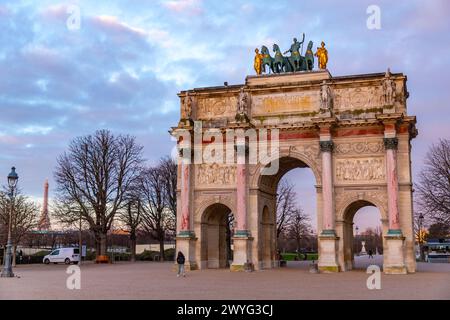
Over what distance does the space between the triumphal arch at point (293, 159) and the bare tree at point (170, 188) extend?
18.3m

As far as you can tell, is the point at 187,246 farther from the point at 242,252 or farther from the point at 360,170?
the point at 360,170

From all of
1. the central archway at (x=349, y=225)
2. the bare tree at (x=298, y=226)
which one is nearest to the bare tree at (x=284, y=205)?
the bare tree at (x=298, y=226)

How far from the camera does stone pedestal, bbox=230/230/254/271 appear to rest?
32625 mm

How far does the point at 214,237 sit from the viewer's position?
3700 centimetres

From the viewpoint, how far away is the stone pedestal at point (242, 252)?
107 feet

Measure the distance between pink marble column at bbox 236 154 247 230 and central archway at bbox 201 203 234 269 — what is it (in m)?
2.37

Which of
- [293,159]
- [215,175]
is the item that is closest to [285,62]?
[293,159]

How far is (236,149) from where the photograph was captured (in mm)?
34625

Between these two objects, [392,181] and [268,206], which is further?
[268,206]

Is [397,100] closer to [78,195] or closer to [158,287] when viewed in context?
[158,287]

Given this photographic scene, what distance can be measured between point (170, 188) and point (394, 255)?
96.7 feet

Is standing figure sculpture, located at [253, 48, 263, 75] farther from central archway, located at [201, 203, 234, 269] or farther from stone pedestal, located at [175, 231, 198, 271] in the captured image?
stone pedestal, located at [175, 231, 198, 271]

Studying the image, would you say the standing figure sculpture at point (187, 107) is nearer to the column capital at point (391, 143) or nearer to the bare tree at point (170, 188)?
the column capital at point (391, 143)
